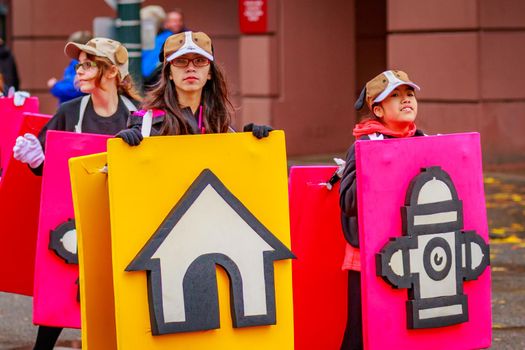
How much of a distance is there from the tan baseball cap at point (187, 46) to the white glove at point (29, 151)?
1.48 m

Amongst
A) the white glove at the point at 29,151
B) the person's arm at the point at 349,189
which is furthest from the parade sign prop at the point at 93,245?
the white glove at the point at 29,151

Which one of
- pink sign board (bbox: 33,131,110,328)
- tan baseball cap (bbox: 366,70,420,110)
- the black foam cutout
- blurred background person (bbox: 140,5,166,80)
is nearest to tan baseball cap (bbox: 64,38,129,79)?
pink sign board (bbox: 33,131,110,328)

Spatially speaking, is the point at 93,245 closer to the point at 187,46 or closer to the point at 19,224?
the point at 187,46

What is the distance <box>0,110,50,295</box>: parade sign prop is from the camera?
7207 millimetres

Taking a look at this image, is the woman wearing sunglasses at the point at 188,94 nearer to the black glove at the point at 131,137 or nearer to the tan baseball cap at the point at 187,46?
the tan baseball cap at the point at 187,46

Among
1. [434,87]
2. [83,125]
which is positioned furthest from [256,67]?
[83,125]

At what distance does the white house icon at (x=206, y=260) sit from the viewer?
5066 mm

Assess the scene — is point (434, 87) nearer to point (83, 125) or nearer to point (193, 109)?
point (83, 125)

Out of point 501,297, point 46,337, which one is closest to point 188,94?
point 46,337

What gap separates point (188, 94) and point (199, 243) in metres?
0.67

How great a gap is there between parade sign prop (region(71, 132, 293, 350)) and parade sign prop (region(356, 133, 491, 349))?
0.42 metres

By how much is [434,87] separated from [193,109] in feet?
36.4

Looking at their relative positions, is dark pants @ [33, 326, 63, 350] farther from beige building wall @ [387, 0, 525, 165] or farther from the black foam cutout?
beige building wall @ [387, 0, 525, 165]

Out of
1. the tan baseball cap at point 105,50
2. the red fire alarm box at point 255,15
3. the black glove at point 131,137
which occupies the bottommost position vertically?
the black glove at point 131,137
